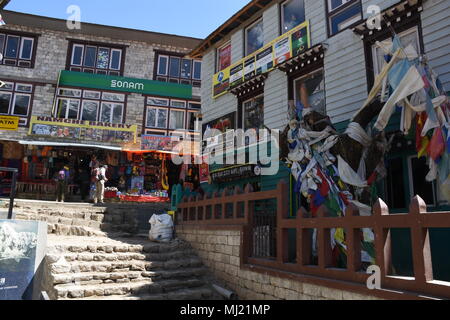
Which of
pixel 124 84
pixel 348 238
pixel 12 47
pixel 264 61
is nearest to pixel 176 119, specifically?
pixel 124 84

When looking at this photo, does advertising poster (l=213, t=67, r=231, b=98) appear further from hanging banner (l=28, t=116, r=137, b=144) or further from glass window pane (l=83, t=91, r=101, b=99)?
glass window pane (l=83, t=91, r=101, b=99)

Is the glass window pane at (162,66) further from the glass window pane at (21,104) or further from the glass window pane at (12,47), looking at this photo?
the glass window pane at (12,47)

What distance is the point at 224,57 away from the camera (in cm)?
1524

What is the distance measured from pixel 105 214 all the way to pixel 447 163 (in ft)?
36.6

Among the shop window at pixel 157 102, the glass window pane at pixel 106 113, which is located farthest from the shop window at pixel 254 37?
the glass window pane at pixel 106 113

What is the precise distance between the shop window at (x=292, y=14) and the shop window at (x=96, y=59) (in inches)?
565

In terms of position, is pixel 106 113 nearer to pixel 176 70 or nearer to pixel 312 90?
pixel 176 70

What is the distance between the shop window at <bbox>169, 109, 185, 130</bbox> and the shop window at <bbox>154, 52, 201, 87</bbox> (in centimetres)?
235

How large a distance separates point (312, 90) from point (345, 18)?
224cm

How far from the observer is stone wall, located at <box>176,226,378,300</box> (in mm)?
5504

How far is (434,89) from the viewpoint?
6121 mm

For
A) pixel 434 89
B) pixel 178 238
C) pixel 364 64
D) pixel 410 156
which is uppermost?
pixel 364 64
